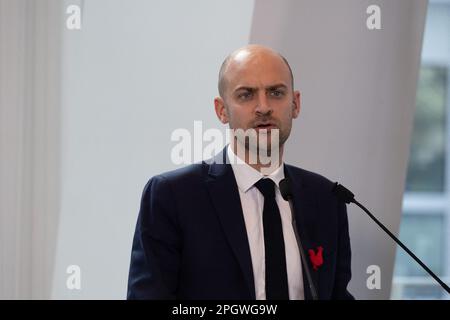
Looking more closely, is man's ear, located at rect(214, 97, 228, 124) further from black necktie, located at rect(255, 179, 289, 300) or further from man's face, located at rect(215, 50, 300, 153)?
black necktie, located at rect(255, 179, 289, 300)

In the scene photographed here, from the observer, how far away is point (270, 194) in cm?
184

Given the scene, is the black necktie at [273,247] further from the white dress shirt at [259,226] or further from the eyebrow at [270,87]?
the eyebrow at [270,87]

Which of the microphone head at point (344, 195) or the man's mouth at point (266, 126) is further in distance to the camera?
the man's mouth at point (266, 126)

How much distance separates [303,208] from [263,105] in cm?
31

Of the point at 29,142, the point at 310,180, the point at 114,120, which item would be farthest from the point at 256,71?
the point at 29,142

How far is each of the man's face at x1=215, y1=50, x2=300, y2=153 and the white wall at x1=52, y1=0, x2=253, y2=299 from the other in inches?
19.5

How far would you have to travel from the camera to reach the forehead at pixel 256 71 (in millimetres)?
1836

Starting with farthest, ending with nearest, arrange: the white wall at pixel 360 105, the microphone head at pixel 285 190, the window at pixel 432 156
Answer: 1. the window at pixel 432 156
2. the white wall at pixel 360 105
3. the microphone head at pixel 285 190

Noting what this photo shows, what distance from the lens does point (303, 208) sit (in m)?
1.91

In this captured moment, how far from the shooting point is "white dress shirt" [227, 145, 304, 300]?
5.87 feet

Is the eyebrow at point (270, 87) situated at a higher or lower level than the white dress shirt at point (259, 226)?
higher

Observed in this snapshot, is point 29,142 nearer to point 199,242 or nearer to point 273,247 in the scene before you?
point 199,242

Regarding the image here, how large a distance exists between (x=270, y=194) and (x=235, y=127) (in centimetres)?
20

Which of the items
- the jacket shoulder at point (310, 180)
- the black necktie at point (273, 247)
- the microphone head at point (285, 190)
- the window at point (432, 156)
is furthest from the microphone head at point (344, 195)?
the window at point (432, 156)
